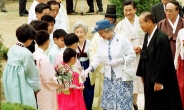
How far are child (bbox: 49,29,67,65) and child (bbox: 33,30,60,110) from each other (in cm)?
83

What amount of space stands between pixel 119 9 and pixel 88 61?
16.3ft

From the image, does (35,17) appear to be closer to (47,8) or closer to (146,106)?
(47,8)

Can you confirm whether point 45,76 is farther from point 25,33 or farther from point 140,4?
point 140,4

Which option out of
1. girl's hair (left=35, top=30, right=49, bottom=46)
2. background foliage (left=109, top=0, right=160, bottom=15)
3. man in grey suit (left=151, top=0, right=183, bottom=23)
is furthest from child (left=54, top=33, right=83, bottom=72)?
background foliage (left=109, top=0, right=160, bottom=15)

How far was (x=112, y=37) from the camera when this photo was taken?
9.04 m

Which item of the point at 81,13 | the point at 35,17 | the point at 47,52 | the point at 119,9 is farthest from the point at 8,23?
the point at 47,52

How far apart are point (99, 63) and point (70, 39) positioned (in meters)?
0.69

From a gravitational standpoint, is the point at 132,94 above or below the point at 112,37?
below

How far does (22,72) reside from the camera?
296 inches

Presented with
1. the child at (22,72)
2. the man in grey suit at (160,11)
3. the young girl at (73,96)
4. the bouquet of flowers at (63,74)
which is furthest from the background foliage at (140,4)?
the child at (22,72)

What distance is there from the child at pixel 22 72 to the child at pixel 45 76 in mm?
318

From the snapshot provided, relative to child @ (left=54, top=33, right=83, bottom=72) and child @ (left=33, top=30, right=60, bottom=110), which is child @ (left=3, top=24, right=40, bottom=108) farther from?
child @ (left=54, top=33, right=83, bottom=72)

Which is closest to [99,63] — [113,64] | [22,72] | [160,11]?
[113,64]

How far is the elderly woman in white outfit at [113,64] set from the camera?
8.95 m
